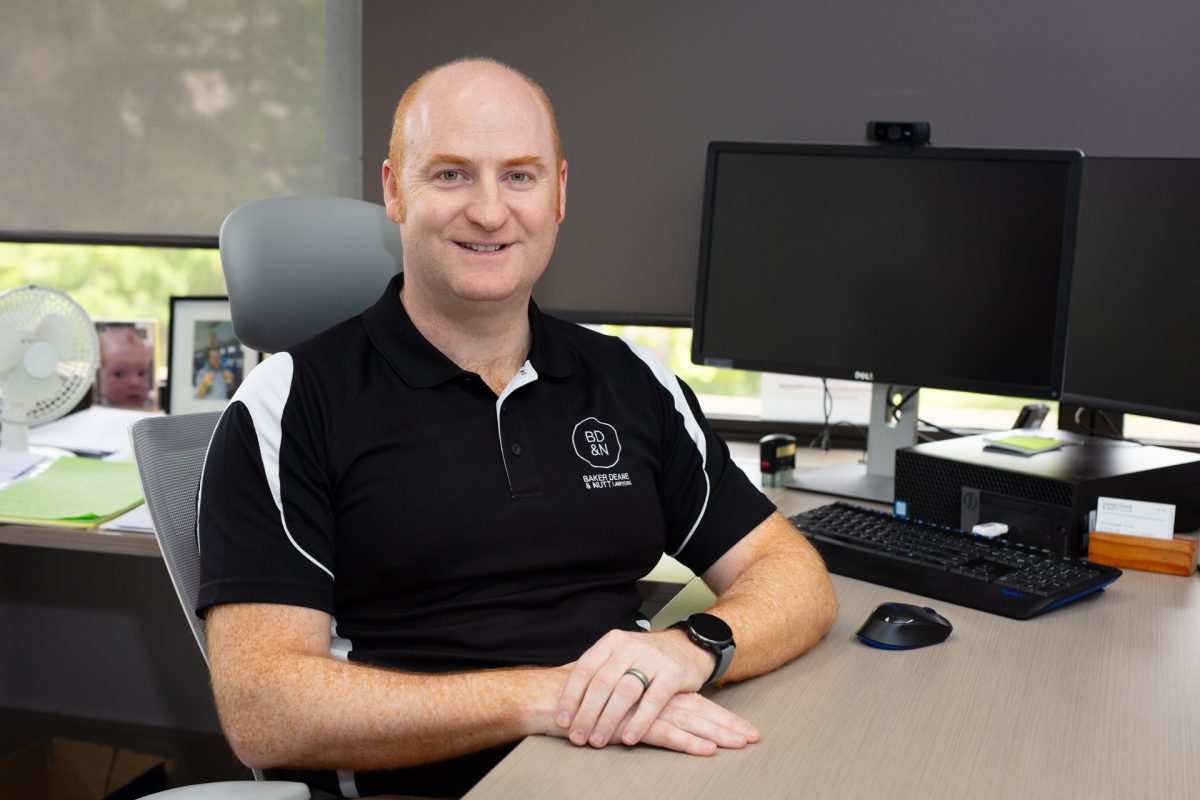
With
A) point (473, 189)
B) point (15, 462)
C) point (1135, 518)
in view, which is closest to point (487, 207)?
Result: point (473, 189)

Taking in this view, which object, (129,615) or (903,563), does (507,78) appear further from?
(129,615)

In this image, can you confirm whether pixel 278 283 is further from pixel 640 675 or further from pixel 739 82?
pixel 739 82

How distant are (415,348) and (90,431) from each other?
4.50ft

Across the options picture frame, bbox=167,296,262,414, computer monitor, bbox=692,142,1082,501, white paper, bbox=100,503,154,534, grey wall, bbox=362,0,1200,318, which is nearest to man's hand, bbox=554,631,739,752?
computer monitor, bbox=692,142,1082,501

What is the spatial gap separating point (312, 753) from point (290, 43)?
1.93 meters

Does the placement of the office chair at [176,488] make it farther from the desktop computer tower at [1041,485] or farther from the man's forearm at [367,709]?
the desktop computer tower at [1041,485]

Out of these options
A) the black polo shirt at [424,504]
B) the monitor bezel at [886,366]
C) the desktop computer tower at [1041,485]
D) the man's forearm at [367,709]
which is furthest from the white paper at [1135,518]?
the man's forearm at [367,709]

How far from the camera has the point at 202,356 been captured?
8.64ft

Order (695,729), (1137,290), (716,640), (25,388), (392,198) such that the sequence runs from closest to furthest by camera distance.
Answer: (695,729), (716,640), (392,198), (1137,290), (25,388)

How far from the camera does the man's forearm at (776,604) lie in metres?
1.30

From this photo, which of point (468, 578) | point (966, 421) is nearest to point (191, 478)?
point (468, 578)

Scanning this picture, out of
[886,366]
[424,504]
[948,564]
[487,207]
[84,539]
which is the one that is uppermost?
[487,207]

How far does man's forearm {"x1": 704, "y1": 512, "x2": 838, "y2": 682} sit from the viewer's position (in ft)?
4.26

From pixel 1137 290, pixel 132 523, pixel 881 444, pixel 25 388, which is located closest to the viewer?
pixel 1137 290
